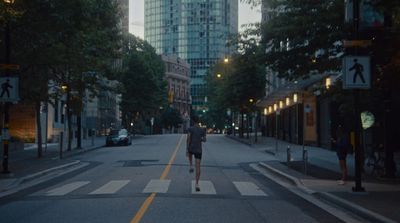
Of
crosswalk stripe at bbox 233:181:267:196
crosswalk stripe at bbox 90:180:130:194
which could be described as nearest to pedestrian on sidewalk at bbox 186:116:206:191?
crosswalk stripe at bbox 233:181:267:196

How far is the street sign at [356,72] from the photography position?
1584 cm

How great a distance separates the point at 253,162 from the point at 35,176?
12.3m

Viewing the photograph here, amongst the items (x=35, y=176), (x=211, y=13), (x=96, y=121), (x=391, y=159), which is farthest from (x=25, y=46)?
(x=211, y=13)

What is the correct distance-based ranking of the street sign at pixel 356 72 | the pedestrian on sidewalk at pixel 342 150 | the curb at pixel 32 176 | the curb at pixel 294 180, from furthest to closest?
the curb at pixel 32 176 → the pedestrian on sidewalk at pixel 342 150 → the curb at pixel 294 180 → the street sign at pixel 356 72

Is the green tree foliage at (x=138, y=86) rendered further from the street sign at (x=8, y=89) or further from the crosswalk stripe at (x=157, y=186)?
the crosswalk stripe at (x=157, y=186)

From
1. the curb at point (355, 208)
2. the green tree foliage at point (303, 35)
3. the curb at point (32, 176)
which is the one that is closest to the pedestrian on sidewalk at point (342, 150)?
the curb at point (355, 208)

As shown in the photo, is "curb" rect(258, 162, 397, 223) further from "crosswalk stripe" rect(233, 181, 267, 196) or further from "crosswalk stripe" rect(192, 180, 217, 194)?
"crosswalk stripe" rect(192, 180, 217, 194)

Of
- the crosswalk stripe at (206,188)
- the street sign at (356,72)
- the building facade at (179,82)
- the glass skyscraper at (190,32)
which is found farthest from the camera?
the glass skyscraper at (190,32)

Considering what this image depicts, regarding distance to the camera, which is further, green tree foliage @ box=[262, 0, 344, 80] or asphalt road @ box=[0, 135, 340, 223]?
green tree foliage @ box=[262, 0, 344, 80]

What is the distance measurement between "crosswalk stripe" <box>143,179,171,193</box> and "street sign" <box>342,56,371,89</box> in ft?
17.4

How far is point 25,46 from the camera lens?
2497cm

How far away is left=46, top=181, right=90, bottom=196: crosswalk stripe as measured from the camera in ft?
53.7

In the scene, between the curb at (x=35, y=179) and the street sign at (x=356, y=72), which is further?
the curb at (x=35, y=179)

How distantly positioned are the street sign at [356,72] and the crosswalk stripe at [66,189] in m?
7.64
